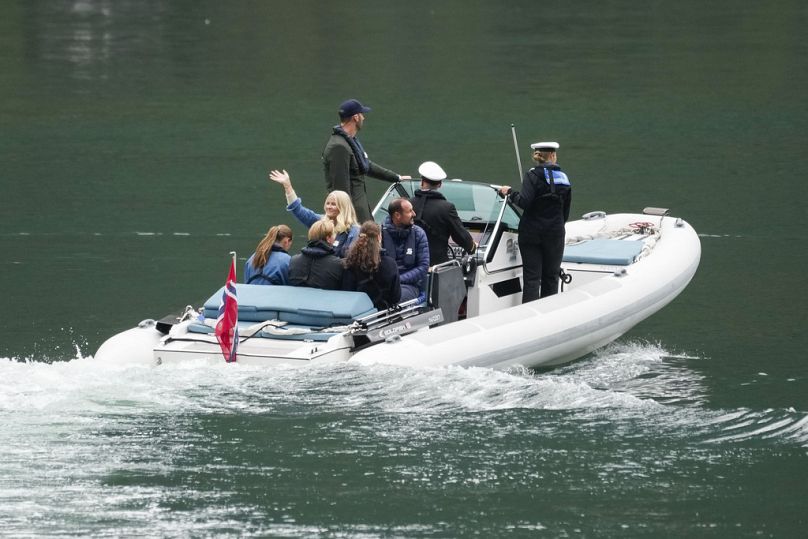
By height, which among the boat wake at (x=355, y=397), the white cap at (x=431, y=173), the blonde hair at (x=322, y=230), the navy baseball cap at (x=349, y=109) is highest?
the navy baseball cap at (x=349, y=109)

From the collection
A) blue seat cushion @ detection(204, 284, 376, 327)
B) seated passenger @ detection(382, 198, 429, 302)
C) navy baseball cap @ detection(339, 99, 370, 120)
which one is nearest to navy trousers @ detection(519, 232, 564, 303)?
seated passenger @ detection(382, 198, 429, 302)

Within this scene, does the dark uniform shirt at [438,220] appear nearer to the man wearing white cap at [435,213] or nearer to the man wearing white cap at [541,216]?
the man wearing white cap at [435,213]

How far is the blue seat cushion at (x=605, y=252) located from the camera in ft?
39.5

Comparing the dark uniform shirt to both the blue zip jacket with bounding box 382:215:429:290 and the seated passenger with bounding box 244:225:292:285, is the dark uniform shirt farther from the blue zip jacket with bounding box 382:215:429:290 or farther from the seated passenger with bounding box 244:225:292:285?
the seated passenger with bounding box 244:225:292:285

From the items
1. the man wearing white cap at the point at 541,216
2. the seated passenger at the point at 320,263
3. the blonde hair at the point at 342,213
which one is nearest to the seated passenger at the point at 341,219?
the blonde hair at the point at 342,213

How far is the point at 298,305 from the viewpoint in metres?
9.74

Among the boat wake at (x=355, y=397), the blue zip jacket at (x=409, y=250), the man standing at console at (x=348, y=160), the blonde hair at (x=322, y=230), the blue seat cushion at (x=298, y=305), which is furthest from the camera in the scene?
the man standing at console at (x=348, y=160)

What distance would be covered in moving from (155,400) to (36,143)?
474 inches

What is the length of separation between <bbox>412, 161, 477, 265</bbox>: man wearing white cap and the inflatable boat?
0.65ft

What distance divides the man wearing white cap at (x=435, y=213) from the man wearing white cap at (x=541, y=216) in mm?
526

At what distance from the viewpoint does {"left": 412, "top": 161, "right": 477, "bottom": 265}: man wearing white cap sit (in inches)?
420

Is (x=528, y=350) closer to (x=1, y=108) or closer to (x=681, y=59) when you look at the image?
(x=1, y=108)

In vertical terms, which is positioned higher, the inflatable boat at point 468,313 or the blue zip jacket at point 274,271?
the blue zip jacket at point 274,271

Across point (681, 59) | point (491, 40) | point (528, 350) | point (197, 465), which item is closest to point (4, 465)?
point (197, 465)
